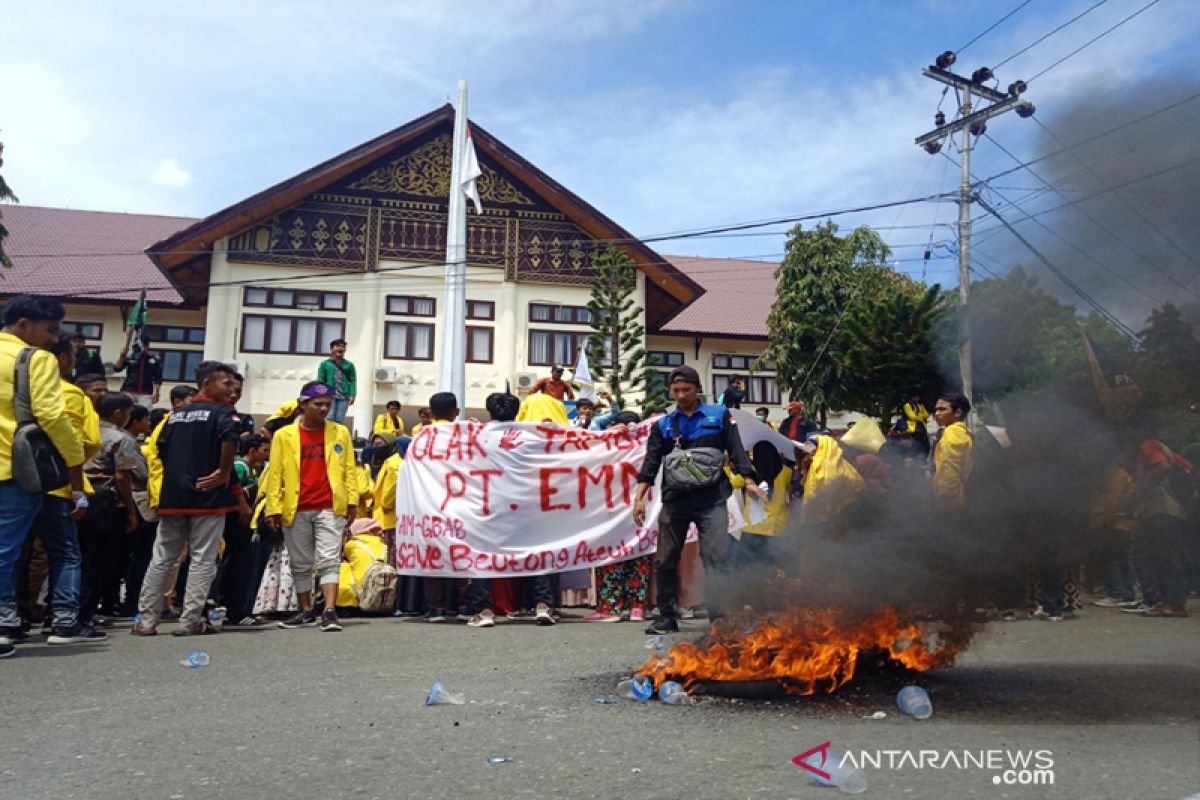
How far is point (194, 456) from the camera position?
22.9 ft

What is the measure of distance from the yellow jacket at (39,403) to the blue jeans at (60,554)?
70 centimetres

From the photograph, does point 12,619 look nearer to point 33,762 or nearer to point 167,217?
point 33,762

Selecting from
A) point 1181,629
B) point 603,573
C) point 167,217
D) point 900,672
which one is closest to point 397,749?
point 900,672

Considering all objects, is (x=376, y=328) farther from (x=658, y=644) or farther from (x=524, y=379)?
(x=658, y=644)

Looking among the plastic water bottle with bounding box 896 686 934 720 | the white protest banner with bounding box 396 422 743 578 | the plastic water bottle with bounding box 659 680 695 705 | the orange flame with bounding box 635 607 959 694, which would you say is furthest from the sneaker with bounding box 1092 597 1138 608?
the plastic water bottle with bounding box 659 680 695 705

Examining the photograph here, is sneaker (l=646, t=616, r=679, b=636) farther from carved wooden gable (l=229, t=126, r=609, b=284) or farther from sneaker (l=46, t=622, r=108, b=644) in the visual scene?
carved wooden gable (l=229, t=126, r=609, b=284)

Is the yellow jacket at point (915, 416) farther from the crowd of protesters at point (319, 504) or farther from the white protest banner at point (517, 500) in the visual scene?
the white protest banner at point (517, 500)

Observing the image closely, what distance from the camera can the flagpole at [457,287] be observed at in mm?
20047

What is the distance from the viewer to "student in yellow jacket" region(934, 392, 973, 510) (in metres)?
4.97

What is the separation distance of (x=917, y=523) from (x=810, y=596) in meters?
0.65

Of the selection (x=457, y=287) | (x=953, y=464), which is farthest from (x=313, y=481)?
(x=457, y=287)

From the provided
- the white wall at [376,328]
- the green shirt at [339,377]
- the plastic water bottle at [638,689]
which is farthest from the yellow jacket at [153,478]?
the white wall at [376,328]

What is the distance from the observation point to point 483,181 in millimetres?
27188

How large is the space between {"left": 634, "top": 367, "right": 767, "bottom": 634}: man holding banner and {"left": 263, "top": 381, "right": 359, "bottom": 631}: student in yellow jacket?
2.59m
